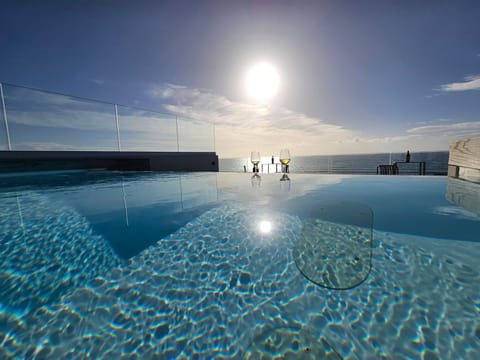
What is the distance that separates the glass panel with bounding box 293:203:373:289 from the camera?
3.43 ft

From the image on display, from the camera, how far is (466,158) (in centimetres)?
262

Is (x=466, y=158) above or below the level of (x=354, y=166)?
above

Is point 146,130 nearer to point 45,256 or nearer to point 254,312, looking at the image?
point 45,256

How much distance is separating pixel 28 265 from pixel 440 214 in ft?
12.0

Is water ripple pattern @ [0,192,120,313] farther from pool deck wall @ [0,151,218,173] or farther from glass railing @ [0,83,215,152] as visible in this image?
glass railing @ [0,83,215,152]

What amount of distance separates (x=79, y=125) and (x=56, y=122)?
0.53 meters

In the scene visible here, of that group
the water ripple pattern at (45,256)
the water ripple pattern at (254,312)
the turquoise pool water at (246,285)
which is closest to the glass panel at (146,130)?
the water ripple pattern at (45,256)

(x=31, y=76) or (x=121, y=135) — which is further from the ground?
(x=31, y=76)

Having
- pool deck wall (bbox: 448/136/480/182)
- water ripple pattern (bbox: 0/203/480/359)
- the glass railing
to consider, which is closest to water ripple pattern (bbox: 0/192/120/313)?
water ripple pattern (bbox: 0/203/480/359)

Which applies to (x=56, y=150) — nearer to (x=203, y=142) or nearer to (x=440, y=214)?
(x=203, y=142)

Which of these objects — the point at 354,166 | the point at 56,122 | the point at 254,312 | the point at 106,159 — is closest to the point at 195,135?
the point at 106,159

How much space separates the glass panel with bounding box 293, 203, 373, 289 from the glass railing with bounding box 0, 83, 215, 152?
23.3 ft

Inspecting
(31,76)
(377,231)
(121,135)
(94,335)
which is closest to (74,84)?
(31,76)

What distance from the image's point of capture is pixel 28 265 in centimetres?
126
